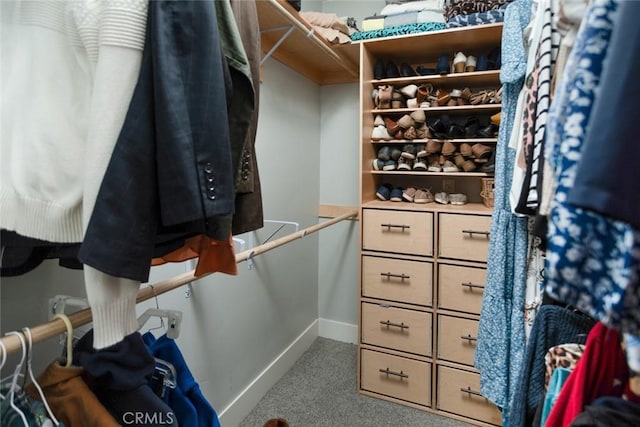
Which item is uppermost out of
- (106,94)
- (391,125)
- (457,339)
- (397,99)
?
(397,99)

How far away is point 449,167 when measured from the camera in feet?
6.25

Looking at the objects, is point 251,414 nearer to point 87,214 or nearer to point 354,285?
point 354,285

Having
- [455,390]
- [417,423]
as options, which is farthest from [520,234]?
[417,423]

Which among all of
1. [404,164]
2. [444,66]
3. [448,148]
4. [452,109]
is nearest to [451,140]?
[448,148]

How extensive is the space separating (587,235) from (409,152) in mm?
1606

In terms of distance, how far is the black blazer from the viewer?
0.50 metres

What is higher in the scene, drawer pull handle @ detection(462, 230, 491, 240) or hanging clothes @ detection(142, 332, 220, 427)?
drawer pull handle @ detection(462, 230, 491, 240)

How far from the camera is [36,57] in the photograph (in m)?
0.53

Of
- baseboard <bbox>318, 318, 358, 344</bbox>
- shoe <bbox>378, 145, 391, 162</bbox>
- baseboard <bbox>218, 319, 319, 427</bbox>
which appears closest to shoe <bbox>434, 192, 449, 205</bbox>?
shoe <bbox>378, 145, 391, 162</bbox>

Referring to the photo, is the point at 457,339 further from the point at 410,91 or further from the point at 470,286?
the point at 410,91

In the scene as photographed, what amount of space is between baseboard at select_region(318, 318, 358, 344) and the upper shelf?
1634 millimetres

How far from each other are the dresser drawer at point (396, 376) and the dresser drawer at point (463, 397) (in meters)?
0.07

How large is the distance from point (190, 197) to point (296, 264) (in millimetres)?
1811

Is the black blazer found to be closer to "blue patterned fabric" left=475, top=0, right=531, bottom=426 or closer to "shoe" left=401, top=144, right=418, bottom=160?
"blue patterned fabric" left=475, top=0, right=531, bottom=426
